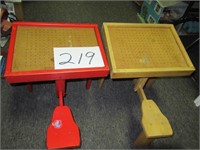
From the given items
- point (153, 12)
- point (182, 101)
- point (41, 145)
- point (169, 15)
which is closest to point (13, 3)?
point (41, 145)

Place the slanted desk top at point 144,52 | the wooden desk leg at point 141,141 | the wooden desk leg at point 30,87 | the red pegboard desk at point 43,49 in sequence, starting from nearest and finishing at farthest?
1. the red pegboard desk at point 43,49
2. the slanted desk top at point 144,52
3. the wooden desk leg at point 141,141
4. the wooden desk leg at point 30,87

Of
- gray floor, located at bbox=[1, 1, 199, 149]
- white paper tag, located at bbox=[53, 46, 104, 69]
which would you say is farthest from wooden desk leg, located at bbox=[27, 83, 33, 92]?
white paper tag, located at bbox=[53, 46, 104, 69]

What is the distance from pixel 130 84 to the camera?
4.60 feet

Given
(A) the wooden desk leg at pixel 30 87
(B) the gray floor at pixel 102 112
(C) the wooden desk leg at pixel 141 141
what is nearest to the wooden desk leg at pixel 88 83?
(B) the gray floor at pixel 102 112

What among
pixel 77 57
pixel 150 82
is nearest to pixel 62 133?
pixel 77 57

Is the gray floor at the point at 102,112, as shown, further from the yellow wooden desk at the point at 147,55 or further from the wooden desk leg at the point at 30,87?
the yellow wooden desk at the point at 147,55

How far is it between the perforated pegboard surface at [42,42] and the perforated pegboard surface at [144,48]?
119 millimetres

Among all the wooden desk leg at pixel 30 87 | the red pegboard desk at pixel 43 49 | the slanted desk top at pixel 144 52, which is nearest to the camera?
the red pegboard desk at pixel 43 49

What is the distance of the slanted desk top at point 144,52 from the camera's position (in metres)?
0.82

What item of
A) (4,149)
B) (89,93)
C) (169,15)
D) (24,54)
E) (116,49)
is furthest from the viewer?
(169,15)

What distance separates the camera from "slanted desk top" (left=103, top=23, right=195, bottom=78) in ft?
2.69

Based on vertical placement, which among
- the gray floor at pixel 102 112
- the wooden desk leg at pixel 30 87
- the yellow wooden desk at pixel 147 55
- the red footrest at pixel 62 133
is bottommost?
the gray floor at pixel 102 112

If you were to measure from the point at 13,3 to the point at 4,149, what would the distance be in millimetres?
952

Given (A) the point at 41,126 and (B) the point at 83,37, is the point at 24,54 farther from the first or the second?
(A) the point at 41,126
